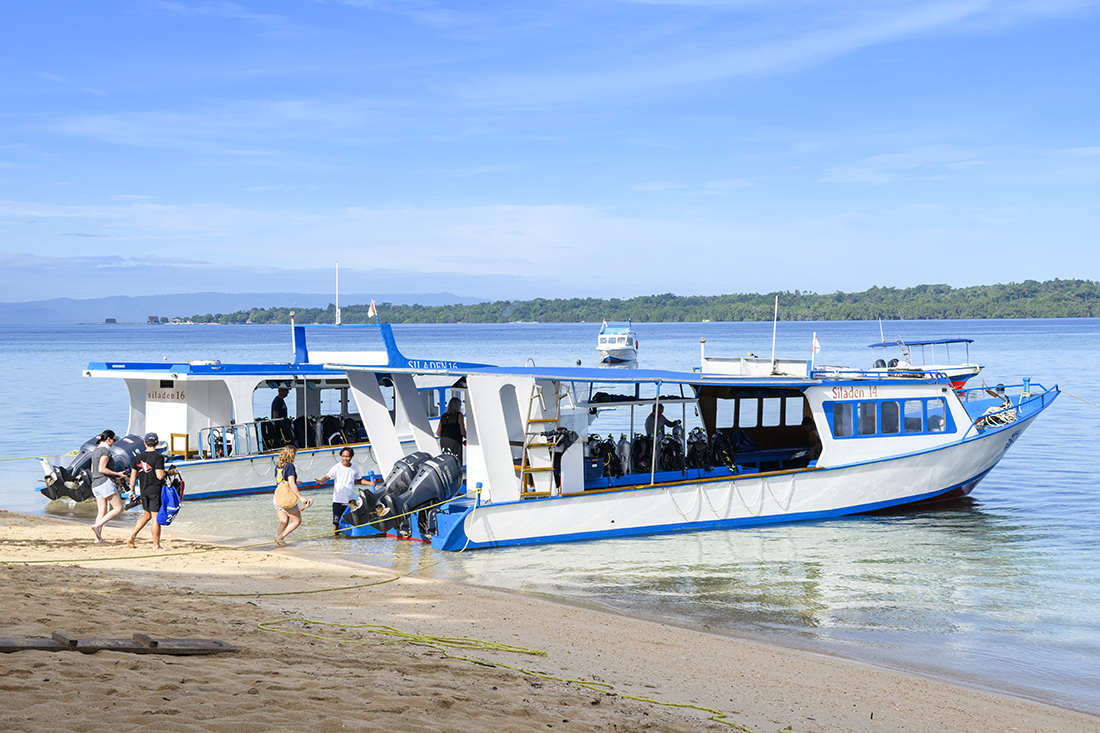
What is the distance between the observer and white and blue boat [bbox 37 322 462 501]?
59.8 ft

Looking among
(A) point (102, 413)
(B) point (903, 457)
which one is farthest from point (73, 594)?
(A) point (102, 413)

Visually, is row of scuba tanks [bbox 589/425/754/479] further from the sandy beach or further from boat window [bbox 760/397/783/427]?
the sandy beach

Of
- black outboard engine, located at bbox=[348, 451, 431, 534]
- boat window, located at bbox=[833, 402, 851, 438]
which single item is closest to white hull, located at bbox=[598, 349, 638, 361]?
boat window, located at bbox=[833, 402, 851, 438]

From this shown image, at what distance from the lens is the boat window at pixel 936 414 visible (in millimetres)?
16719

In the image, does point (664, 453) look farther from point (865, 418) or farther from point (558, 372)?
point (865, 418)

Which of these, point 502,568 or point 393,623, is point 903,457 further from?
point 393,623

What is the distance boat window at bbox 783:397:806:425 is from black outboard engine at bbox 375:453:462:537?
673cm

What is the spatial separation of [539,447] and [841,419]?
570cm

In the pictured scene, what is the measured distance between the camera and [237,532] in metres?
15.3

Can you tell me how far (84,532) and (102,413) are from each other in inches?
985

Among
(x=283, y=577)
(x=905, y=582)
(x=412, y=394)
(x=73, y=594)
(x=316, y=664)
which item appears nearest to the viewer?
(x=316, y=664)

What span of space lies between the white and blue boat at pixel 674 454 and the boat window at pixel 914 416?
3 cm

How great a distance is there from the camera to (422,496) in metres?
14.0

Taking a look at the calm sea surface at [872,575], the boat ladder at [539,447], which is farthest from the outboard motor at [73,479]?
the boat ladder at [539,447]
